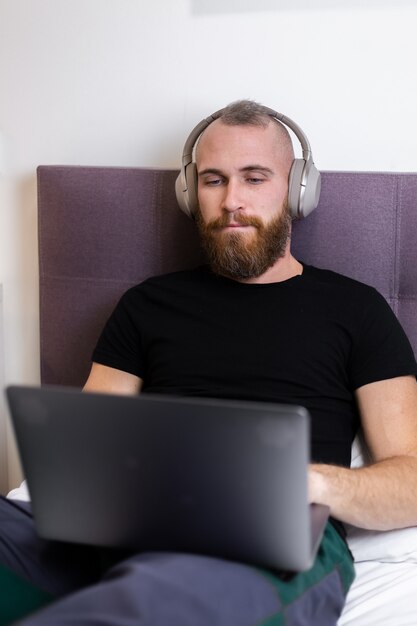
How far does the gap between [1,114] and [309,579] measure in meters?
1.35

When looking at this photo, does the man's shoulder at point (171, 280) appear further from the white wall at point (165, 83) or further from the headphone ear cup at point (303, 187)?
the white wall at point (165, 83)

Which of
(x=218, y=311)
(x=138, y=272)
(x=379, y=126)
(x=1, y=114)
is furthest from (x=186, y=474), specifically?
(x=1, y=114)

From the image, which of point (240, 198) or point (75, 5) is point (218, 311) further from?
point (75, 5)

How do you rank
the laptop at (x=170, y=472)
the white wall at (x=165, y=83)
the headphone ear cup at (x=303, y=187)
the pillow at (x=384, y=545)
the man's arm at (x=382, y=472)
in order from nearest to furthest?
the laptop at (x=170, y=472)
the man's arm at (x=382, y=472)
the pillow at (x=384, y=545)
the headphone ear cup at (x=303, y=187)
the white wall at (x=165, y=83)

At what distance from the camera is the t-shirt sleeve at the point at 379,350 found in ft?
4.66

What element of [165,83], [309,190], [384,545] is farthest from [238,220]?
[384,545]

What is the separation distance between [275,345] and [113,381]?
0.33 metres

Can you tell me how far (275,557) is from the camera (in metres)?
0.97

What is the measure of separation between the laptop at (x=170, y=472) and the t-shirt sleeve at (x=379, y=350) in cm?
46

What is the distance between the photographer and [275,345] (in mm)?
1474

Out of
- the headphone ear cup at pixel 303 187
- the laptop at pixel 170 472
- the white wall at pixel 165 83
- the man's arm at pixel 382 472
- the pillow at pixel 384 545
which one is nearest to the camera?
the laptop at pixel 170 472

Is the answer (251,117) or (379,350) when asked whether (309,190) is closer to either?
(251,117)

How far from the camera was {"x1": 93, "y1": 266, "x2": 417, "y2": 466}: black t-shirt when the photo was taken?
56.9 inches

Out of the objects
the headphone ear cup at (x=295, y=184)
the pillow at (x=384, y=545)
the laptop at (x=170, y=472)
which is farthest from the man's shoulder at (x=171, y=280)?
the laptop at (x=170, y=472)
